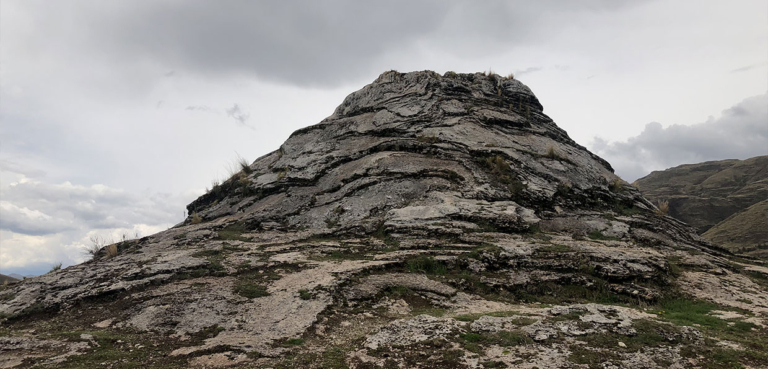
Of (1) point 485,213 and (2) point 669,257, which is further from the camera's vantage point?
(1) point 485,213

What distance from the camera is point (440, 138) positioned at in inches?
1102

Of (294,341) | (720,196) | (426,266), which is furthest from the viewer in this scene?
(720,196)

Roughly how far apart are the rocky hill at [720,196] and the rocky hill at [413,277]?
47.4 m

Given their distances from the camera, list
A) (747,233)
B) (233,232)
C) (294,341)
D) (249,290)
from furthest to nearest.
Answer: (747,233) → (233,232) → (249,290) → (294,341)

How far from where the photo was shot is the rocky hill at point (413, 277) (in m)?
9.62

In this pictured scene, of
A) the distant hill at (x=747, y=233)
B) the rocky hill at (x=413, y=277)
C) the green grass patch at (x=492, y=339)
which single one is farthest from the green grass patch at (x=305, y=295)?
the distant hill at (x=747, y=233)

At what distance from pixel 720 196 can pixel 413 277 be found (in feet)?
436

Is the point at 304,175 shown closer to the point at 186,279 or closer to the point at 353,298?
the point at 186,279

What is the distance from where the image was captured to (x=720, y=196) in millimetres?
105438

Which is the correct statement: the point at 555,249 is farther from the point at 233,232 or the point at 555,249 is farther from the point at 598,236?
the point at 233,232

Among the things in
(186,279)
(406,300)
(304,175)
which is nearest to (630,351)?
(406,300)

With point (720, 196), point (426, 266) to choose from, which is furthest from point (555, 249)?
point (720, 196)

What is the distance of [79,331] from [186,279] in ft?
13.1

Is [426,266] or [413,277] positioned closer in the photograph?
Result: [413,277]
